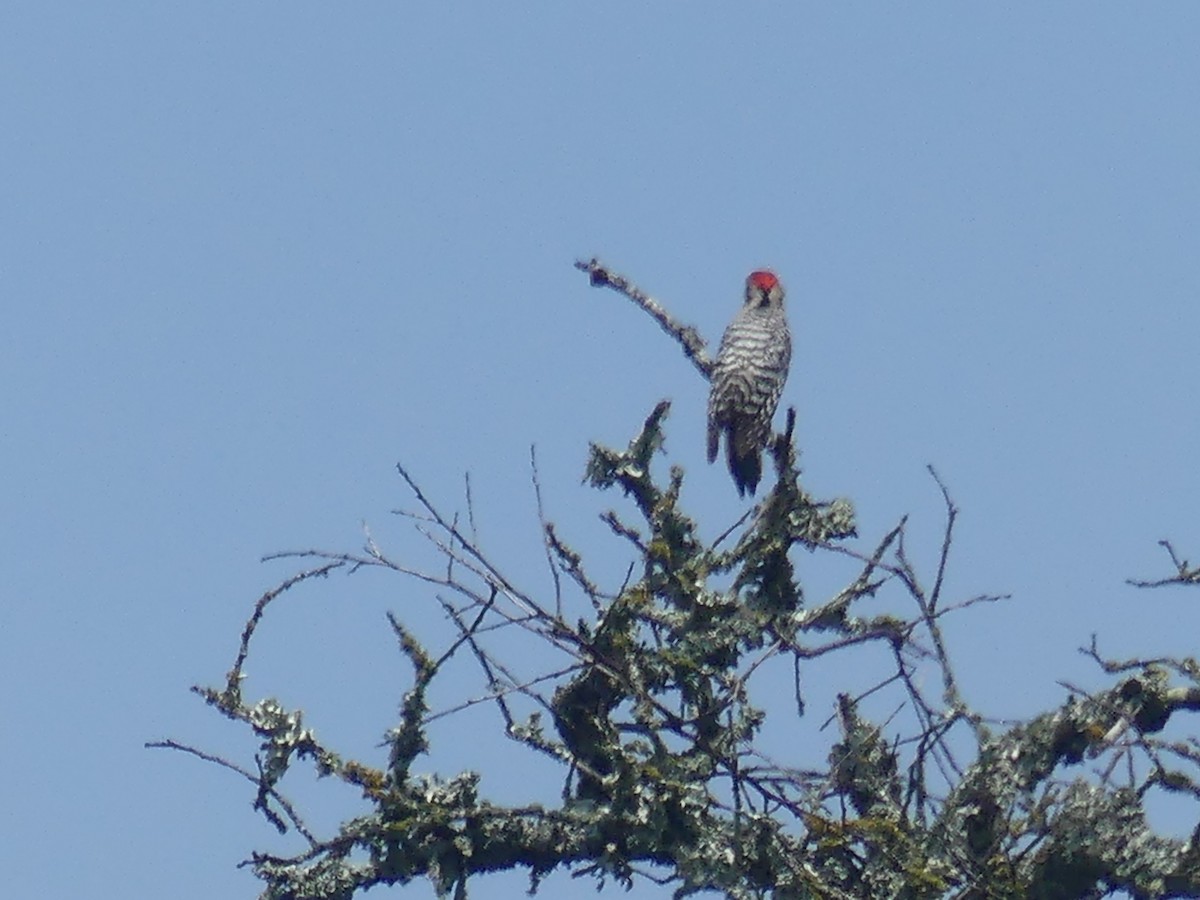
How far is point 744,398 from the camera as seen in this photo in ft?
26.3

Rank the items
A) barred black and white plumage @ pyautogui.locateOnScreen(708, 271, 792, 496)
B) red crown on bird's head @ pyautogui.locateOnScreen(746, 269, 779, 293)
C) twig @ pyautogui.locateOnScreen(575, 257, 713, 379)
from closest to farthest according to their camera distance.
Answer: twig @ pyautogui.locateOnScreen(575, 257, 713, 379) → barred black and white plumage @ pyautogui.locateOnScreen(708, 271, 792, 496) → red crown on bird's head @ pyautogui.locateOnScreen(746, 269, 779, 293)

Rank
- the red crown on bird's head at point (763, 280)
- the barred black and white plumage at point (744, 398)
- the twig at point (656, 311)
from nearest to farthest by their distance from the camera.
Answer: the twig at point (656, 311) → the barred black and white plumage at point (744, 398) → the red crown on bird's head at point (763, 280)

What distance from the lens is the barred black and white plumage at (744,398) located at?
8000 millimetres

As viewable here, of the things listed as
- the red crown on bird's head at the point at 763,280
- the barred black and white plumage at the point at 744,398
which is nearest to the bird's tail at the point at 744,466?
the barred black and white plumage at the point at 744,398

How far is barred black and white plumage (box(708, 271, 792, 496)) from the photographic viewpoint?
26.2 feet

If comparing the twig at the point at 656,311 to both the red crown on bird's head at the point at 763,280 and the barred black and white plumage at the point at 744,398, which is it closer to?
the barred black and white plumage at the point at 744,398

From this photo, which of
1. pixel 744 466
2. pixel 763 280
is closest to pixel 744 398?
pixel 744 466

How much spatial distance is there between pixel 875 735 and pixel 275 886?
1478mm

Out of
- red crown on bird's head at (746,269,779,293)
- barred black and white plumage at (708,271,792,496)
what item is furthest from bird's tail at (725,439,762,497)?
red crown on bird's head at (746,269,779,293)

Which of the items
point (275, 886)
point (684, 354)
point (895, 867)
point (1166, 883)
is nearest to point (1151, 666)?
point (1166, 883)

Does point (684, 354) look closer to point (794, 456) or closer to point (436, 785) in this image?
point (794, 456)

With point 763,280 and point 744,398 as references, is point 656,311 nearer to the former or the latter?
point 744,398

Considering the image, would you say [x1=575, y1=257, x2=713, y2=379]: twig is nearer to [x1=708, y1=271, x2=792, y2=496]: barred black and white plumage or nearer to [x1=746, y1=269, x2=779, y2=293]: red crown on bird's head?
[x1=708, y1=271, x2=792, y2=496]: barred black and white plumage

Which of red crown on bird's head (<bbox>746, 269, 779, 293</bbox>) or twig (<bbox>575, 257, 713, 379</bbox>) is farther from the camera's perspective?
red crown on bird's head (<bbox>746, 269, 779, 293</bbox>)
